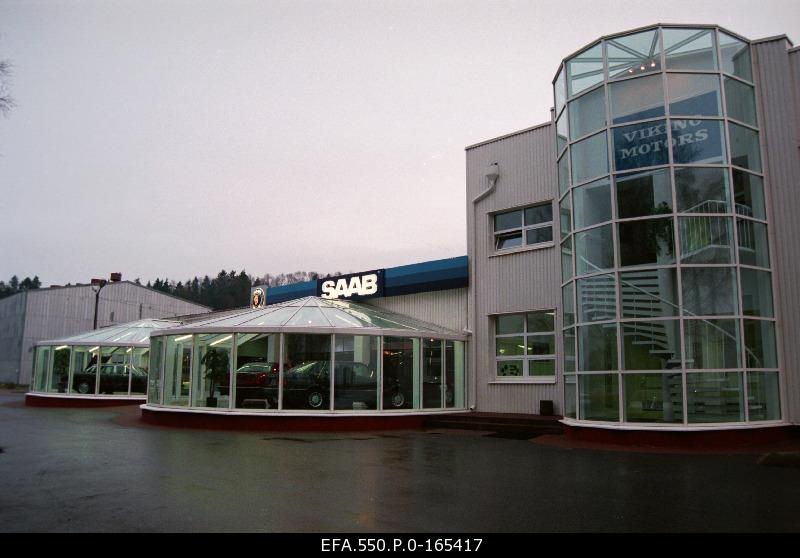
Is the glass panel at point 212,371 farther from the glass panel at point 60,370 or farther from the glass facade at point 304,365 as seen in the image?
the glass panel at point 60,370

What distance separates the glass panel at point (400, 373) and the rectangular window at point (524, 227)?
3.84 m

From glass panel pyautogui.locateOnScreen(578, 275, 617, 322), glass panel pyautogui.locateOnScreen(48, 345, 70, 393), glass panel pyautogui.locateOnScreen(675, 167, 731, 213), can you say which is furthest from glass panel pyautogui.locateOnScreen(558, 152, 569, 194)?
glass panel pyautogui.locateOnScreen(48, 345, 70, 393)

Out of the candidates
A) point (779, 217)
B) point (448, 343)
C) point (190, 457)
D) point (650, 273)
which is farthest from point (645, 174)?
point (190, 457)

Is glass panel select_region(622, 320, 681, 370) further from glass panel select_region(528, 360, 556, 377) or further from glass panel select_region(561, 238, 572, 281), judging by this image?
glass panel select_region(528, 360, 556, 377)

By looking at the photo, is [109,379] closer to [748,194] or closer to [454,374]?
[454,374]

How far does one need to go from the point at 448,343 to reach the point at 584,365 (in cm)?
520

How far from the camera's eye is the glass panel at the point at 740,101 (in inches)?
496

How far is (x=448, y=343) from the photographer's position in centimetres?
1725

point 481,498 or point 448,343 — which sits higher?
point 448,343

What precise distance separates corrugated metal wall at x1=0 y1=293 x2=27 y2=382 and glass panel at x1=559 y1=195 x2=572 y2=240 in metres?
38.7

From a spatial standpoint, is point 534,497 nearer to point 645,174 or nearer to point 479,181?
point 645,174

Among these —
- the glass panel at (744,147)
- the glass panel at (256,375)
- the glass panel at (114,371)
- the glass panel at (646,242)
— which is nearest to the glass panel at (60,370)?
the glass panel at (114,371)

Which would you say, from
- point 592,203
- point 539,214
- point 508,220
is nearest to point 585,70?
point 592,203

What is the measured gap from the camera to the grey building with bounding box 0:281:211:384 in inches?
1610
